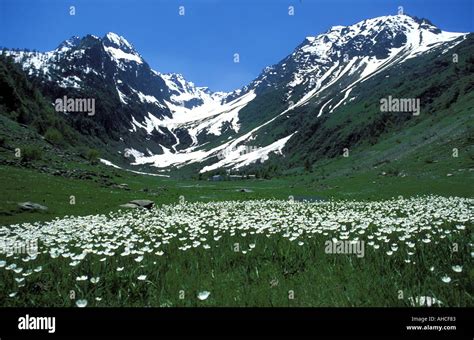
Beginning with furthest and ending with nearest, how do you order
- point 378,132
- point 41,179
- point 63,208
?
point 378,132, point 41,179, point 63,208

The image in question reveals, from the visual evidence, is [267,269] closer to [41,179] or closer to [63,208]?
[63,208]

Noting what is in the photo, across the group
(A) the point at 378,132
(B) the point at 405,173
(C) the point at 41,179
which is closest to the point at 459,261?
(C) the point at 41,179

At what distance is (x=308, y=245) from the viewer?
8.40 m

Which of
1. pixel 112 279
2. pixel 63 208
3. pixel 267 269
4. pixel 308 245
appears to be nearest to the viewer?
pixel 112 279

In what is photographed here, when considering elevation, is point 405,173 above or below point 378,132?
below

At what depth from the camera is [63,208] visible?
24375 millimetres
